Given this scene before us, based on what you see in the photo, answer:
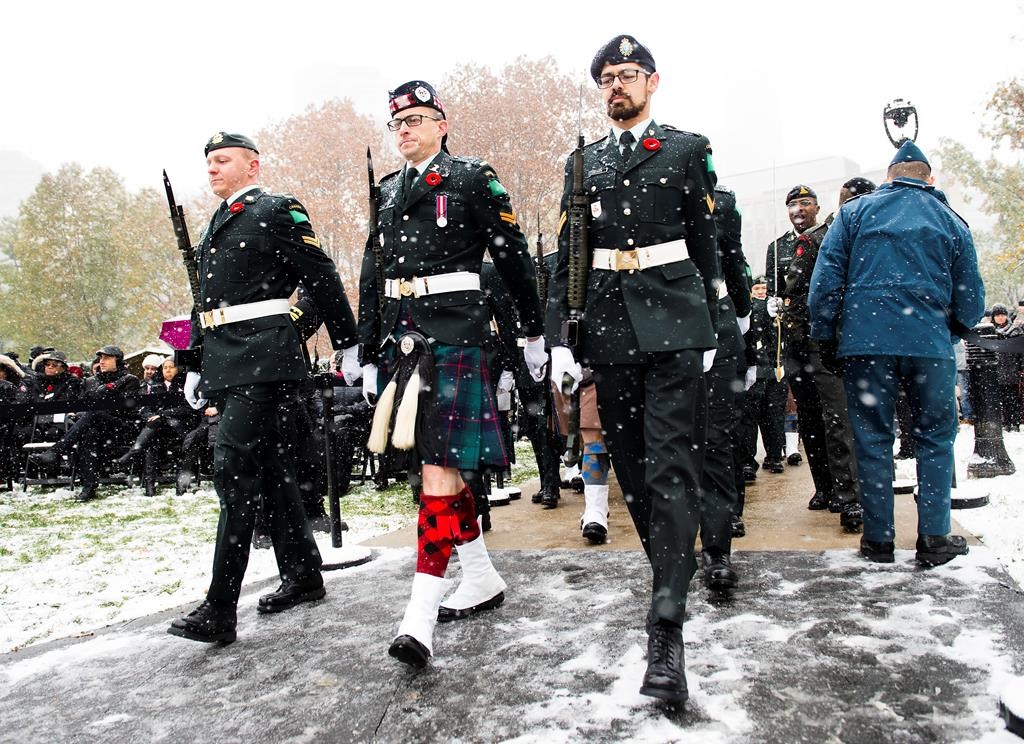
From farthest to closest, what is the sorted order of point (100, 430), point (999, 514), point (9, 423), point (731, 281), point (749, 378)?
1. point (9, 423)
2. point (100, 430)
3. point (999, 514)
4. point (749, 378)
5. point (731, 281)

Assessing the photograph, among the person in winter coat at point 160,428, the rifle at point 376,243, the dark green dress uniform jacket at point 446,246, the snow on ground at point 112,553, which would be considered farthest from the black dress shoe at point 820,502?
the person in winter coat at point 160,428

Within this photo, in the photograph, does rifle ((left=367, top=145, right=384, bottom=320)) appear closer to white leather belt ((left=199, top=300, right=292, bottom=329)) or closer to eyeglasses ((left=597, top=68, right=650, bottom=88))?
white leather belt ((left=199, top=300, right=292, bottom=329))

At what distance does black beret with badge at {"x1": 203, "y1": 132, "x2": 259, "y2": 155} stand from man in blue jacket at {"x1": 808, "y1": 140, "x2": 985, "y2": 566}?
3020mm

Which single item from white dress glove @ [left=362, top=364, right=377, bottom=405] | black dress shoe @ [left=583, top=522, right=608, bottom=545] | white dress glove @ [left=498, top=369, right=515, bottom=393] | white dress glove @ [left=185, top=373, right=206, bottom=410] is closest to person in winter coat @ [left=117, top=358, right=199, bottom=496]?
white dress glove @ [left=185, top=373, right=206, bottom=410]

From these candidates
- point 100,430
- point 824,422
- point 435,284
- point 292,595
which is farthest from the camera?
point 100,430

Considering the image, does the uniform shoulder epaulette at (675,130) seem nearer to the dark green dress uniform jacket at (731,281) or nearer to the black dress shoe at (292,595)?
the dark green dress uniform jacket at (731,281)

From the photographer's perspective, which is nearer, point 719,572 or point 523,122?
point 719,572

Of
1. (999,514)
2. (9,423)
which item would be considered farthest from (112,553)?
(9,423)

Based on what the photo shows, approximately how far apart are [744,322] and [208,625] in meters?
3.01

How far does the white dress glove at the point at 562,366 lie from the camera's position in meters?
3.08

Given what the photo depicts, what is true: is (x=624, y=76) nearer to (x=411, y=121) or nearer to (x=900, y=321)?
(x=411, y=121)

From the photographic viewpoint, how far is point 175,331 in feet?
56.5

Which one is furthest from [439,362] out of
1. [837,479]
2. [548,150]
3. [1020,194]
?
[1020,194]

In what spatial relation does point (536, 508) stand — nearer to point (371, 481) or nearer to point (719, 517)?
point (719, 517)
